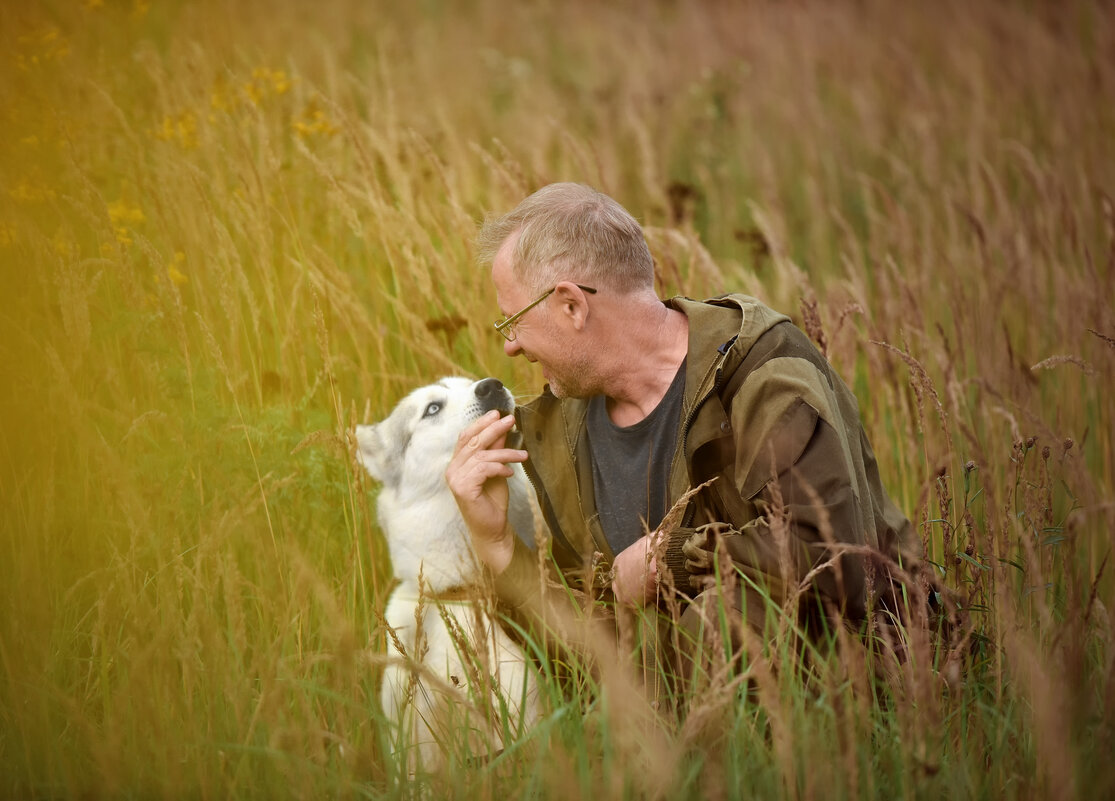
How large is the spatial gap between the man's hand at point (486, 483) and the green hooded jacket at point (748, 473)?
0.08 meters

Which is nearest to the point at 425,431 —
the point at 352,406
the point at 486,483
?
the point at 486,483

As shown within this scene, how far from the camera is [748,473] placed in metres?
2.52

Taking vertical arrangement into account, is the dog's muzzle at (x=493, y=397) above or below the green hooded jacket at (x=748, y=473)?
above

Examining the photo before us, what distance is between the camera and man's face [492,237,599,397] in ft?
9.24

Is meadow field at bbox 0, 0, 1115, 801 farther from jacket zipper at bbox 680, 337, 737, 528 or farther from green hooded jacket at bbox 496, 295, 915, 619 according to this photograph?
jacket zipper at bbox 680, 337, 737, 528

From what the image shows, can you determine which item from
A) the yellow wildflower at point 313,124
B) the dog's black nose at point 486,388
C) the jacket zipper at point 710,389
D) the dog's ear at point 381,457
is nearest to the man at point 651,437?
the jacket zipper at point 710,389

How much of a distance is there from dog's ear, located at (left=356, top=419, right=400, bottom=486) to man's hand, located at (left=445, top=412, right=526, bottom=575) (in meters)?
0.58

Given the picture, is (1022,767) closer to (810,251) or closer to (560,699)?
(560,699)

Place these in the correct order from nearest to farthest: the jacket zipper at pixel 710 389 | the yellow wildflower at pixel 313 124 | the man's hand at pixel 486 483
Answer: the jacket zipper at pixel 710 389, the man's hand at pixel 486 483, the yellow wildflower at pixel 313 124

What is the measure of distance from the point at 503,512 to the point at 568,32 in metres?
9.24

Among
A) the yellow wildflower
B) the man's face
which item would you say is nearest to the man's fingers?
the man's face

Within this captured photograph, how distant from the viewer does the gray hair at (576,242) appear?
2.78 m

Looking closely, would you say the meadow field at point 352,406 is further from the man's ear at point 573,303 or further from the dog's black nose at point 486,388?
the man's ear at point 573,303

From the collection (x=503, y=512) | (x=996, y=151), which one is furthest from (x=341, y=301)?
(x=996, y=151)
